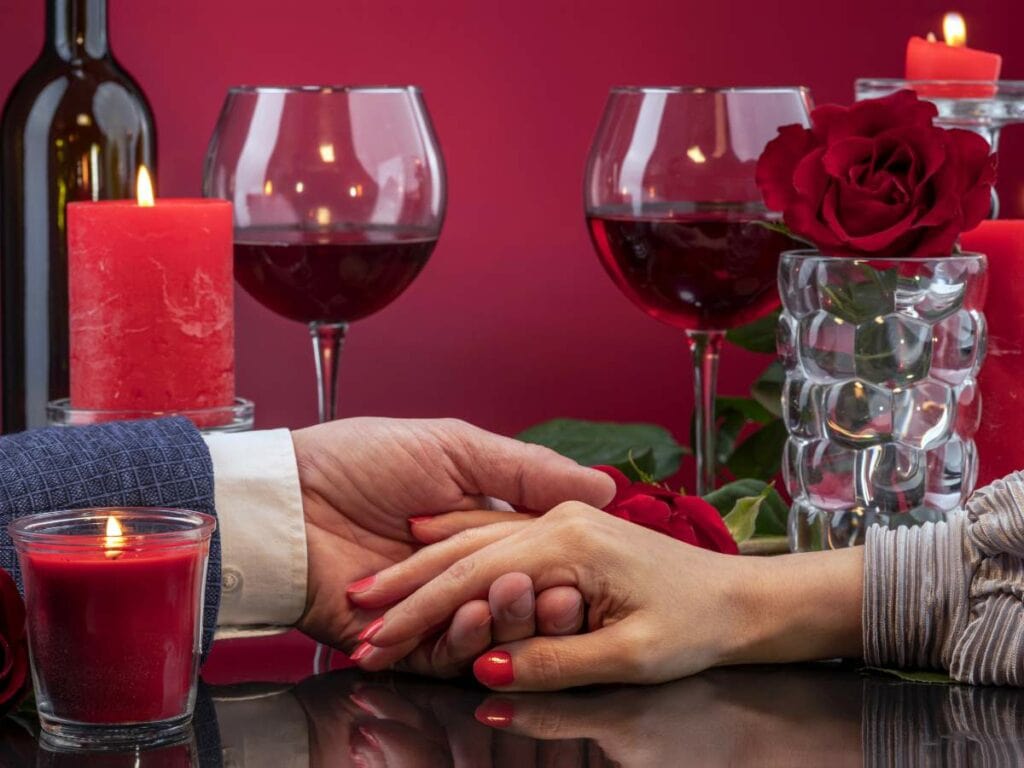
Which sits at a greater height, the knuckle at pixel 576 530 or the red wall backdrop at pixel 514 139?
the red wall backdrop at pixel 514 139

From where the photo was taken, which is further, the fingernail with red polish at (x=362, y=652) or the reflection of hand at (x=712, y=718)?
the fingernail with red polish at (x=362, y=652)

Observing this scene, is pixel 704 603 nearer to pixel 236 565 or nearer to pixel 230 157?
pixel 236 565

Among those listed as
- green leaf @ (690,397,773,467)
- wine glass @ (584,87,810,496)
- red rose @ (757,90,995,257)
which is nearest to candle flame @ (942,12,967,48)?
wine glass @ (584,87,810,496)

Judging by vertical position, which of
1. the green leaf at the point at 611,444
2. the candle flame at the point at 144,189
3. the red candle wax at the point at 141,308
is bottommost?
the green leaf at the point at 611,444

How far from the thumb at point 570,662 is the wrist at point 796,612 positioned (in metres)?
0.06

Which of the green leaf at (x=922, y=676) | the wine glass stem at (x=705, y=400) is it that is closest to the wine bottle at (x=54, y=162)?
the wine glass stem at (x=705, y=400)

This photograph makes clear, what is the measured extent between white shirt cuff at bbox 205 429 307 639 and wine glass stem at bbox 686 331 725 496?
30 cm

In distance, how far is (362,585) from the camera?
2.74ft

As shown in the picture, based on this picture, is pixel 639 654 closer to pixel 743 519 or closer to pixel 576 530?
pixel 576 530

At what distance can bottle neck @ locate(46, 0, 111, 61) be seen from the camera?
1.10 meters

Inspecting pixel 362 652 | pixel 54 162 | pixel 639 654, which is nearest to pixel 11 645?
pixel 362 652

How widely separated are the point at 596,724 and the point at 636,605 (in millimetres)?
82

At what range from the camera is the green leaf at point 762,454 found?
1.22 m

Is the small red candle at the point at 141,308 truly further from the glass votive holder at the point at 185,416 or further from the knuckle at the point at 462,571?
the knuckle at the point at 462,571
